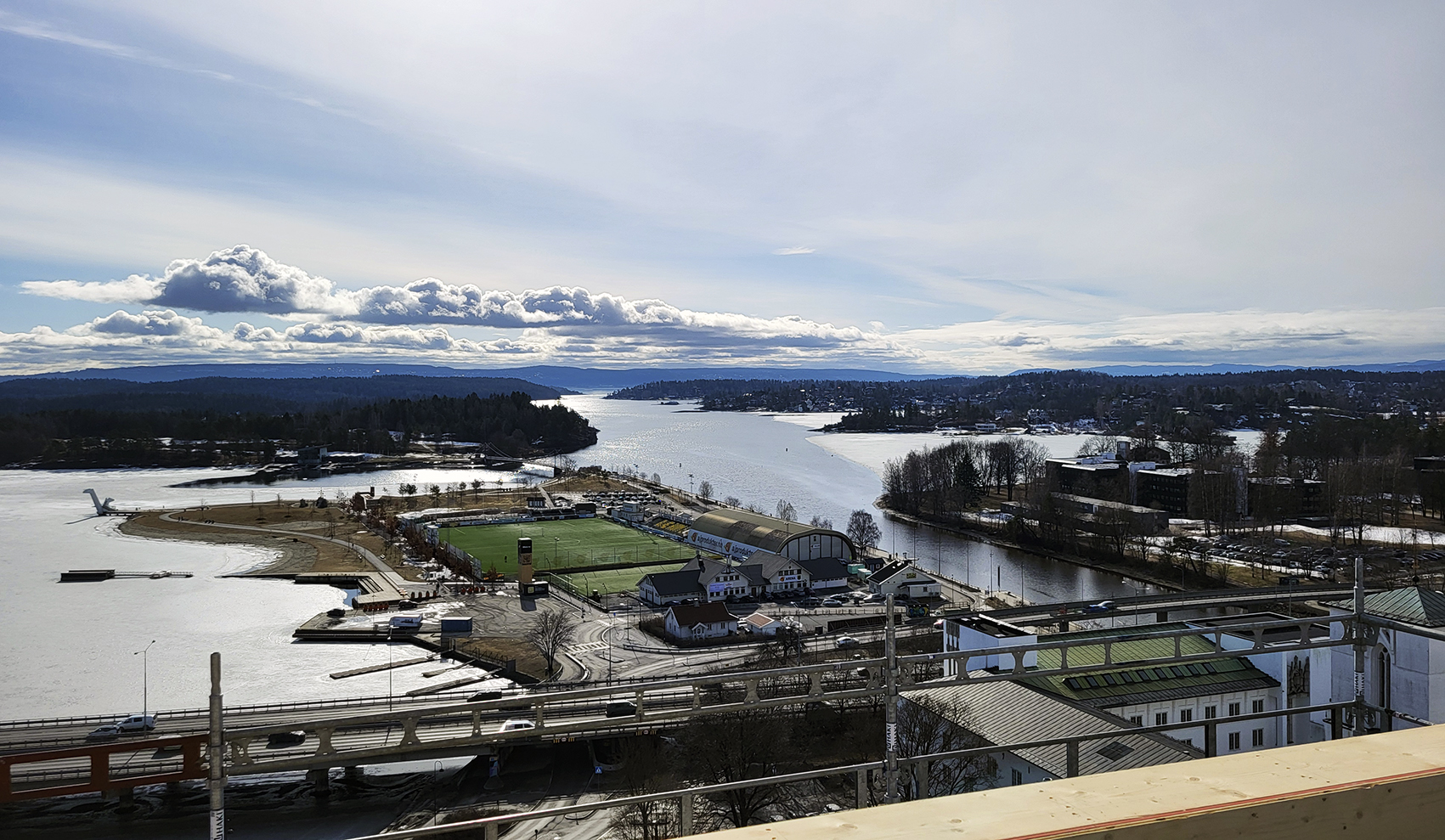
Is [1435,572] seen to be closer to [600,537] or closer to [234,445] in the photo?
[600,537]

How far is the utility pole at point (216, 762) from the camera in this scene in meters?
1.56

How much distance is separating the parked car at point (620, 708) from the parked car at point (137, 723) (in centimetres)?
492

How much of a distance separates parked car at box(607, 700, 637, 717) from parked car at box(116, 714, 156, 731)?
16.1 ft

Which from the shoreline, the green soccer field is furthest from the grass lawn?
the shoreline

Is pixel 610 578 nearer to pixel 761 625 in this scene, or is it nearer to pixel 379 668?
pixel 761 625

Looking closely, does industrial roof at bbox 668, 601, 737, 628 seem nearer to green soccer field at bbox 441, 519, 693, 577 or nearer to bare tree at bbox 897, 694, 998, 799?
green soccer field at bbox 441, 519, 693, 577

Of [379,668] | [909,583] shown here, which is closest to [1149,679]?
[909,583]

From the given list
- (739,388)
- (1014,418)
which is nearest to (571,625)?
(1014,418)

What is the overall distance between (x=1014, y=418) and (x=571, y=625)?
221ft

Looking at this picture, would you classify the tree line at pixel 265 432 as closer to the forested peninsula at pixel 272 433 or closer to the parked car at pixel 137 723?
the forested peninsula at pixel 272 433

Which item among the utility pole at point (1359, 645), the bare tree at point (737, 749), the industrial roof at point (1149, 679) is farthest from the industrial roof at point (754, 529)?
the utility pole at point (1359, 645)

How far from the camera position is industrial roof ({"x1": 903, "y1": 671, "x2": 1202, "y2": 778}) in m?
5.31

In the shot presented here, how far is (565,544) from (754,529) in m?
5.29

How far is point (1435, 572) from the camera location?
16.3 m
